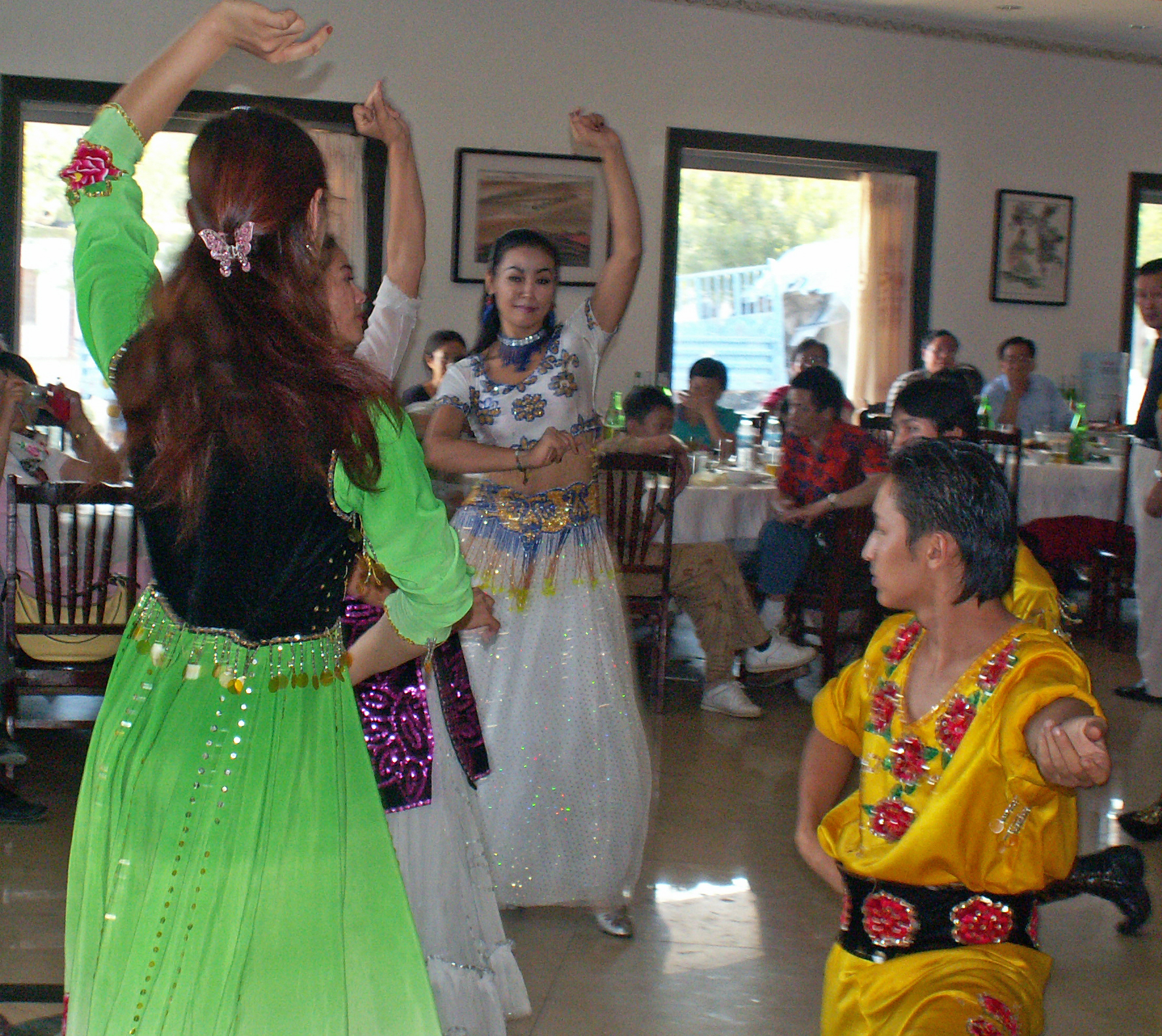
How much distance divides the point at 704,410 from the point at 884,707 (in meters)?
4.80

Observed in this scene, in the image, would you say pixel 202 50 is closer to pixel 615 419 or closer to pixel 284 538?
pixel 284 538

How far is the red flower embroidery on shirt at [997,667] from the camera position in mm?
1398

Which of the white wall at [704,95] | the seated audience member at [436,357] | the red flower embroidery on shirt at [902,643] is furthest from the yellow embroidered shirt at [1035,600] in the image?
the white wall at [704,95]

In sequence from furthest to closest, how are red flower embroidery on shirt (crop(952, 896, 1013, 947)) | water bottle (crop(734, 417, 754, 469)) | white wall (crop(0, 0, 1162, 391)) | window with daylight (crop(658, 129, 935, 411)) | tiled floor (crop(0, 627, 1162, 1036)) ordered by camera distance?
window with daylight (crop(658, 129, 935, 411)) < white wall (crop(0, 0, 1162, 391)) < water bottle (crop(734, 417, 754, 469)) < tiled floor (crop(0, 627, 1162, 1036)) < red flower embroidery on shirt (crop(952, 896, 1013, 947))

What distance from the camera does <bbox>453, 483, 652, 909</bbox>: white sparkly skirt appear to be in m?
2.64

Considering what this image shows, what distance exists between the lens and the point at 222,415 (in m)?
1.10

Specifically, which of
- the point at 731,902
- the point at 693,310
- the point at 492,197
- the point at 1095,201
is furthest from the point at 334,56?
the point at 731,902

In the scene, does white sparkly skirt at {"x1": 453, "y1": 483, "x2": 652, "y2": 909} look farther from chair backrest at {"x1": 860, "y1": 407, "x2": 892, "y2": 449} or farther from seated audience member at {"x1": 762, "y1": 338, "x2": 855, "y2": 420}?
seated audience member at {"x1": 762, "y1": 338, "x2": 855, "y2": 420}

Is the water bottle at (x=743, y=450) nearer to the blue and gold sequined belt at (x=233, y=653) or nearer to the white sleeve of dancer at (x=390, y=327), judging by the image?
the white sleeve of dancer at (x=390, y=327)

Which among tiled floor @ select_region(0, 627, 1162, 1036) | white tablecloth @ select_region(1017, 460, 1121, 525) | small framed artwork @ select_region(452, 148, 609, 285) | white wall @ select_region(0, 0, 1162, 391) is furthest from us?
small framed artwork @ select_region(452, 148, 609, 285)

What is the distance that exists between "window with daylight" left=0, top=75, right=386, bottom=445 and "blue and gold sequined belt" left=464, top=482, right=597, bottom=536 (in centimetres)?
412

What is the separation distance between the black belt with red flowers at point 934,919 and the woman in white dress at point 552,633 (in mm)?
1240

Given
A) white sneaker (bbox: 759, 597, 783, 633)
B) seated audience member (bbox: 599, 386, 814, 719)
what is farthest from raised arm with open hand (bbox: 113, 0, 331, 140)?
white sneaker (bbox: 759, 597, 783, 633)

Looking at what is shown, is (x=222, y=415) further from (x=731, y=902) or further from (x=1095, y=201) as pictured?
(x=1095, y=201)
